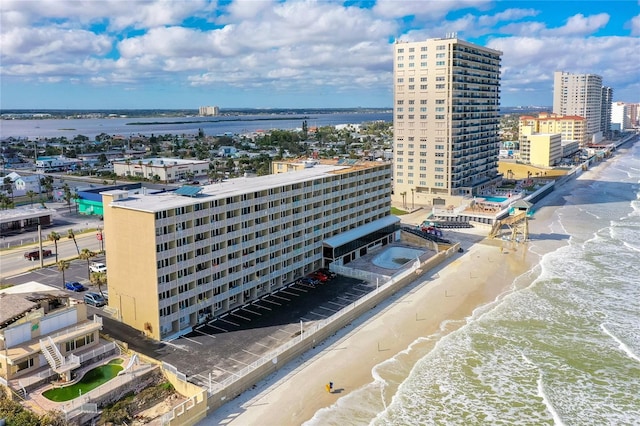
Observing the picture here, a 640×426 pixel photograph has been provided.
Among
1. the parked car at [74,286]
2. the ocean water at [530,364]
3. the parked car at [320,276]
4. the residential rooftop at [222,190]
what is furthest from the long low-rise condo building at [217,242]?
A: the ocean water at [530,364]

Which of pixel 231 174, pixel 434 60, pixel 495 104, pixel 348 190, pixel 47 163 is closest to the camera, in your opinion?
pixel 348 190

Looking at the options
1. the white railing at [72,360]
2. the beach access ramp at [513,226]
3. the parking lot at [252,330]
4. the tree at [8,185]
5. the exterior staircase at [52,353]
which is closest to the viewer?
the exterior staircase at [52,353]

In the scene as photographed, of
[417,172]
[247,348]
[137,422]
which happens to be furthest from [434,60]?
[137,422]

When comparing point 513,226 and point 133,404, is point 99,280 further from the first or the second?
point 513,226

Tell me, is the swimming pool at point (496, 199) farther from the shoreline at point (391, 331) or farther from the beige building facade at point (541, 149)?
the beige building facade at point (541, 149)

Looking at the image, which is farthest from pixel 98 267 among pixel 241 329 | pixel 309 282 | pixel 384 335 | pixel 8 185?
pixel 8 185

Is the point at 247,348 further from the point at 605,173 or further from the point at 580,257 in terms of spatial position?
the point at 605,173
